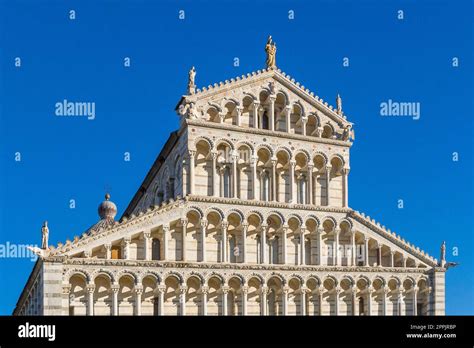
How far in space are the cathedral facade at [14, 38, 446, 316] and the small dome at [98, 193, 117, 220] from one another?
59.0 feet

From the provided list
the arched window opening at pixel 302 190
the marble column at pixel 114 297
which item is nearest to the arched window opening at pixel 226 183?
the arched window opening at pixel 302 190

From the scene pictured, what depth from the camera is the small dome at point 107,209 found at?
58.0 m

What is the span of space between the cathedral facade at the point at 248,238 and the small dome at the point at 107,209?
18.0 meters

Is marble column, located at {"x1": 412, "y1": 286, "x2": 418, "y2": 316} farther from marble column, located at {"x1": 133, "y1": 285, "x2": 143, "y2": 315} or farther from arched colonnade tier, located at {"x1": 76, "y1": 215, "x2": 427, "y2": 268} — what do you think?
marble column, located at {"x1": 133, "y1": 285, "x2": 143, "y2": 315}

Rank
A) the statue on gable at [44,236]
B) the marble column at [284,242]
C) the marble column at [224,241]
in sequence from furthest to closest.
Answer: the marble column at [284,242]
the marble column at [224,241]
the statue on gable at [44,236]

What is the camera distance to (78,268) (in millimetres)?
31906

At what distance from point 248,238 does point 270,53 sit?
10502mm

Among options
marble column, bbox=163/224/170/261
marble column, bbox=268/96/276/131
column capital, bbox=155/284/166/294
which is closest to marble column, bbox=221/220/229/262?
marble column, bbox=163/224/170/261

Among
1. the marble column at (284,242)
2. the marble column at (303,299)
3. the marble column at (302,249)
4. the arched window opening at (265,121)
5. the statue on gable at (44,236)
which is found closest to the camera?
the statue on gable at (44,236)

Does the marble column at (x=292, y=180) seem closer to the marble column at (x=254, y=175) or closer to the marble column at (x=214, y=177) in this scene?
the marble column at (x=254, y=175)

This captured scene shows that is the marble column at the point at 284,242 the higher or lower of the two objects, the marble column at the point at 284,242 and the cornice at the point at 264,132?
the lower

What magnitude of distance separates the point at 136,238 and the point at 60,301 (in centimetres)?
466
